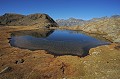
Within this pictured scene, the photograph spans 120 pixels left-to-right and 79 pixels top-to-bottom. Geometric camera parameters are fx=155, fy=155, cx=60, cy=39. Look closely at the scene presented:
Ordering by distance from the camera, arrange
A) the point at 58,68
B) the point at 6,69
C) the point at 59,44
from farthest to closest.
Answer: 1. the point at 59,44
2. the point at 58,68
3. the point at 6,69

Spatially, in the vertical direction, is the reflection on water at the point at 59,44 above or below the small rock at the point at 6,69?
below

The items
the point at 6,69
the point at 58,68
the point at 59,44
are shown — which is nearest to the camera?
the point at 6,69

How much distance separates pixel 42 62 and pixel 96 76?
34.5 ft

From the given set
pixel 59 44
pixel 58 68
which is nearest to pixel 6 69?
pixel 58 68

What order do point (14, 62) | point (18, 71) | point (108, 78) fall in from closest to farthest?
point (108, 78), point (18, 71), point (14, 62)

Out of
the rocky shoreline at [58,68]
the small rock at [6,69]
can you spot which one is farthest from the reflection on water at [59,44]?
the small rock at [6,69]

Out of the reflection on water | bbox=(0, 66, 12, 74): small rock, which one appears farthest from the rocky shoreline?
the reflection on water

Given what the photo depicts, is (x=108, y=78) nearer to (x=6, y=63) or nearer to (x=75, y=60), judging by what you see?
(x=75, y=60)

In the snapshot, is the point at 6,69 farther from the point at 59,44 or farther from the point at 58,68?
the point at 59,44

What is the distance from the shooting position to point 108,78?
21672 mm

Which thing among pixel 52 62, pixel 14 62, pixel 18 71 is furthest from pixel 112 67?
pixel 14 62

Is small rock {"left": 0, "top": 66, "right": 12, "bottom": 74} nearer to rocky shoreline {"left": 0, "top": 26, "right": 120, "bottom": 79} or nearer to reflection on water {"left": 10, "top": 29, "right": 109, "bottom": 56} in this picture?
rocky shoreline {"left": 0, "top": 26, "right": 120, "bottom": 79}

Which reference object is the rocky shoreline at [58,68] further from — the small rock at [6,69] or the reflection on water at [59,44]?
the reflection on water at [59,44]

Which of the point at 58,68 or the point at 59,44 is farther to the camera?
the point at 59,44
